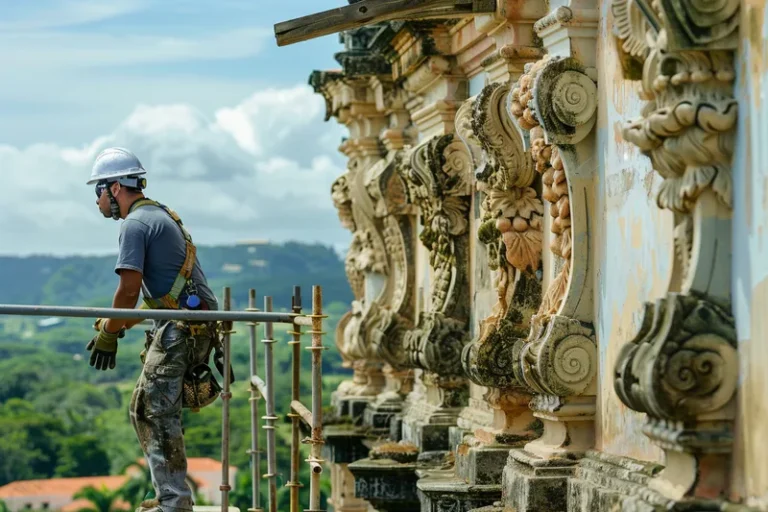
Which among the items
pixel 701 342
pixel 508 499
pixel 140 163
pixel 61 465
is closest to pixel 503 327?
pixel 508 499

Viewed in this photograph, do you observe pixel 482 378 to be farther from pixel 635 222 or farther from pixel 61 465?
pixel 61 465

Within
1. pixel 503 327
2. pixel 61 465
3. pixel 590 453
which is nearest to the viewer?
pixel 590 453

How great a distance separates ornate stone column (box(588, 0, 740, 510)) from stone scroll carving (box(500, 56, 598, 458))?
221cm

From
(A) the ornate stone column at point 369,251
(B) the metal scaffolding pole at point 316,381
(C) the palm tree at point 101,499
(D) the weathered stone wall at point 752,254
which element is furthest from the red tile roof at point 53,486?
(D) the weathered stone wall at point 752,254

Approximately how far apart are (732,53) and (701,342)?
3.97ft

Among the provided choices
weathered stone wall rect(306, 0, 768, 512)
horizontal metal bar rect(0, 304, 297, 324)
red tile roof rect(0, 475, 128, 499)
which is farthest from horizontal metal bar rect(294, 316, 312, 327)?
red tile roof rect(0, 475, 128, 499)

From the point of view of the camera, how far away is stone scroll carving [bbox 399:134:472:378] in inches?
623

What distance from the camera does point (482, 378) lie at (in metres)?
13.2

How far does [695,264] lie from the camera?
28.6ft

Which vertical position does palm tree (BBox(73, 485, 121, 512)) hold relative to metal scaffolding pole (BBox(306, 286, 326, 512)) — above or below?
below

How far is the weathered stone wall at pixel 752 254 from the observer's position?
8320 mm

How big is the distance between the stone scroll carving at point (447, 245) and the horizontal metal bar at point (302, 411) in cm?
341

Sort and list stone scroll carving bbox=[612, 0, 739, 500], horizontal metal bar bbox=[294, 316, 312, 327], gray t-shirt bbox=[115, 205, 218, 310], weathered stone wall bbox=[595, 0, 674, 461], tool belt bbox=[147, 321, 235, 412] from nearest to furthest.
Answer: stone scroll carving bbox=[612, 0, 739, 500]
weathered stone wall bbox=[595, 0, 674, 461]
horizontal metal bar bbox=[294, 316, 312, 327]
gray t-shirt bbox=[115, 205, 218, 310]
tool belt bbox=[147, 321, 235, 412]

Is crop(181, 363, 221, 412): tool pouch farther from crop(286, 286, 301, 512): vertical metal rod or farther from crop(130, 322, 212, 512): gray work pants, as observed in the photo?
crop(286, 286, 301, 512): vertical metal rod
